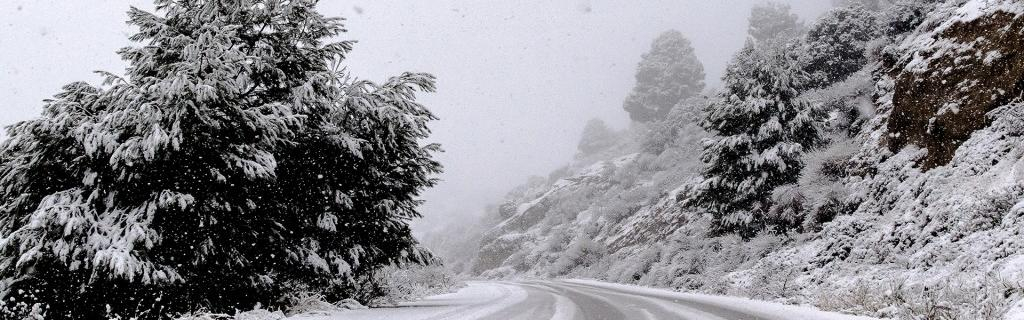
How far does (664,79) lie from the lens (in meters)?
58.2

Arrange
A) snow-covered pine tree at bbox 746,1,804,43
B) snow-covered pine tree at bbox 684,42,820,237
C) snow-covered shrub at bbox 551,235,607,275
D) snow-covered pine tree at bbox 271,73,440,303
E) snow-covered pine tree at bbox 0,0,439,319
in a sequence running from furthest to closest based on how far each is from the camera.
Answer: snow-covered pine tree at bbox 746,1,804,43
snow-covered shrub at bbox 551,235,607,275
snow-covered pine tree at bbox 684,42,820,237
snow-covered pine tree at bbox 271,73,440,303
snow-covered pine tree at bbox 0,0,439,319

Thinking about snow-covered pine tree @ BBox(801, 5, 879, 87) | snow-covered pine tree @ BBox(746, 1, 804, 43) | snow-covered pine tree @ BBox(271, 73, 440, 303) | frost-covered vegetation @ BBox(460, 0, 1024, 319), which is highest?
snow-covered pine tree @ BBox(746, 1, 804, 43)

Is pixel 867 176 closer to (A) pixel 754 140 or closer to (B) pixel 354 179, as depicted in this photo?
(A) pixel 754 140

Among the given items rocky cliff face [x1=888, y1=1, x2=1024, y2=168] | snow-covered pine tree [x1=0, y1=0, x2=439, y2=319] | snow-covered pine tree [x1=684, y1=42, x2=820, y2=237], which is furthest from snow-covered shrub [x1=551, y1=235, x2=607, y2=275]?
snow-covered pine tree [x1=0, y1=0, x2=439, y2=319]

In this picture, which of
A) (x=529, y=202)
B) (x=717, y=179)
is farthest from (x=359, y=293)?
(x=529, y=202)

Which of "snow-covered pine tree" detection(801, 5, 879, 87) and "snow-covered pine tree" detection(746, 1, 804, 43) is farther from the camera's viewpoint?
"snow-covered pine tree" detection(746, 1, 804, 43)

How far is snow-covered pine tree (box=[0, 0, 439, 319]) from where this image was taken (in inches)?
313

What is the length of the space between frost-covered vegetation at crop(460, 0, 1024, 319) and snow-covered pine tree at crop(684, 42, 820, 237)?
2.0 inches

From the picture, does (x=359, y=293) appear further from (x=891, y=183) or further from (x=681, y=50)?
(x=681, y=50)

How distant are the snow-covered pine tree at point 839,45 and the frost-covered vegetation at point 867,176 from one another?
0.21ft

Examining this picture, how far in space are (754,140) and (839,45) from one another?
11.7m

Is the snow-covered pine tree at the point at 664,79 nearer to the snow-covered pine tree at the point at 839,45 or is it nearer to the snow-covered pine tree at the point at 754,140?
the snow-covered pine tree at the point at 839,45

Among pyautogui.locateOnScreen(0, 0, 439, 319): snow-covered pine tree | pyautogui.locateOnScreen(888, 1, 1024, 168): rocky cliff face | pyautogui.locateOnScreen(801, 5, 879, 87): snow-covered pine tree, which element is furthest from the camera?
pyautogui.locateOnScreen(801, 5, 879, 87): snow-covered pine tree

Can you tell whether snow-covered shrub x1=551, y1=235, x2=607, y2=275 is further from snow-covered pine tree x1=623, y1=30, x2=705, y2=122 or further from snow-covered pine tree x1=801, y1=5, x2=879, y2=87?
snow-covered pine tree x1=623, y1=30, x2=705, y2=122
